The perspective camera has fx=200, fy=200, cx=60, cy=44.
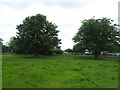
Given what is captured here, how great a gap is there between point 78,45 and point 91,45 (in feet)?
11.1

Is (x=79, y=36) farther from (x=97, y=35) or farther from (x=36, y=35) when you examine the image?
(x=36, y=35)

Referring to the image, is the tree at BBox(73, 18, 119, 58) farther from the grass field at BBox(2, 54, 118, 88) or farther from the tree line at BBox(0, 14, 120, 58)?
the grass field at BBox(2, 54, 118, 88)

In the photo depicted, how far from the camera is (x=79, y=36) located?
37.7 m

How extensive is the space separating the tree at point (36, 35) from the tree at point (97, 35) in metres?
4.87

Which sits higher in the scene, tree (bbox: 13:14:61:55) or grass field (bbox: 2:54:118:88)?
tree (bbox: 13:14:61:55)

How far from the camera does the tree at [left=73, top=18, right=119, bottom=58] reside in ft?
117

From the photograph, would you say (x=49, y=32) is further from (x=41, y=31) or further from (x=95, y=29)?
(x=95, y=29)

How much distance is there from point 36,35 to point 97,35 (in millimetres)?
11433

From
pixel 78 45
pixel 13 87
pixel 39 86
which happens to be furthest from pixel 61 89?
pixel 78 45

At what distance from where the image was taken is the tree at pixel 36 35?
121 feet

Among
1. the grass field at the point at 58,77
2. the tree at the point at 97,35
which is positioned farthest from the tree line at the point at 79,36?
the grass field at the point at 58,77

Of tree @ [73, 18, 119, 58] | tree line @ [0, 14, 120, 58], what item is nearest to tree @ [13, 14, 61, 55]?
tree line @ [0, 14, 120, 58]

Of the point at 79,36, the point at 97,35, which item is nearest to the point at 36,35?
the point at 79,36

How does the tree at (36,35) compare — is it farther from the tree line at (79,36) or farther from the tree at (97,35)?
the tree at (97,35)
